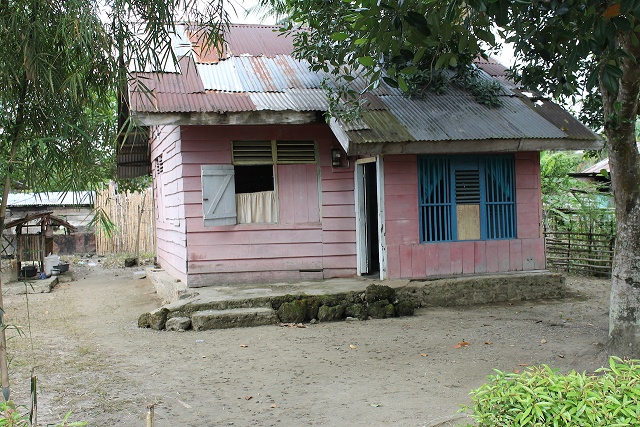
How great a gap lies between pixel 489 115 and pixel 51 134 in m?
7.75

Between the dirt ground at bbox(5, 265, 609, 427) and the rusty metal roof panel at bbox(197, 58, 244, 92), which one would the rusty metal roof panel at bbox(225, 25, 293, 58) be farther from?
the dirt ground at bbox(5, 265, 609, 427)

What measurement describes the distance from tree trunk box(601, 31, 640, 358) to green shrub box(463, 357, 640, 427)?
2.57 m

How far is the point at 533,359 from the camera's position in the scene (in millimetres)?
6305

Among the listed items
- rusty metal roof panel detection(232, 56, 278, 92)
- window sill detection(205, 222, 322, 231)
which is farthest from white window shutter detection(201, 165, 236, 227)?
rusty metal roof panel detection(232, 56, 278, 92)

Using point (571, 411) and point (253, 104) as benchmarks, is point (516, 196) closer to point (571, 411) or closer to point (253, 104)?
point (253, 104)

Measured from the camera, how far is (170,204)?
11.5m

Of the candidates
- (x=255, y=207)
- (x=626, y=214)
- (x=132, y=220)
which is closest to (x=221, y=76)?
(x=255, y=207)

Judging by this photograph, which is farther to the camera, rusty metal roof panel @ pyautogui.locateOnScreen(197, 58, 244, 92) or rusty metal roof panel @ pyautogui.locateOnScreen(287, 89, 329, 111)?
rusty metal roof panel @ pyautogui.locateOnScreen(197, 58, 244, 92)

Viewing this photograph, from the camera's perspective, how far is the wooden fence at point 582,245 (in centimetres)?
1279

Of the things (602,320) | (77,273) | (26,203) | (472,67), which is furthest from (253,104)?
(26,203)

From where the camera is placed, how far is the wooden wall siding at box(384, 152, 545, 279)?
372 inches

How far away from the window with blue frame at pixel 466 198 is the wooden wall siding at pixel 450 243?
0.14 metres

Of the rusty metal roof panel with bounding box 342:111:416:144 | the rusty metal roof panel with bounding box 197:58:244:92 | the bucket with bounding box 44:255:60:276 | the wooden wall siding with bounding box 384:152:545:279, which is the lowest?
the bucket with bounding box 44:255:60:276

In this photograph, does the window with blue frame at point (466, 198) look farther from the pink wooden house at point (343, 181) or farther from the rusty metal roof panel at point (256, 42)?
the rusty metal roof panel at point (256, 42)
